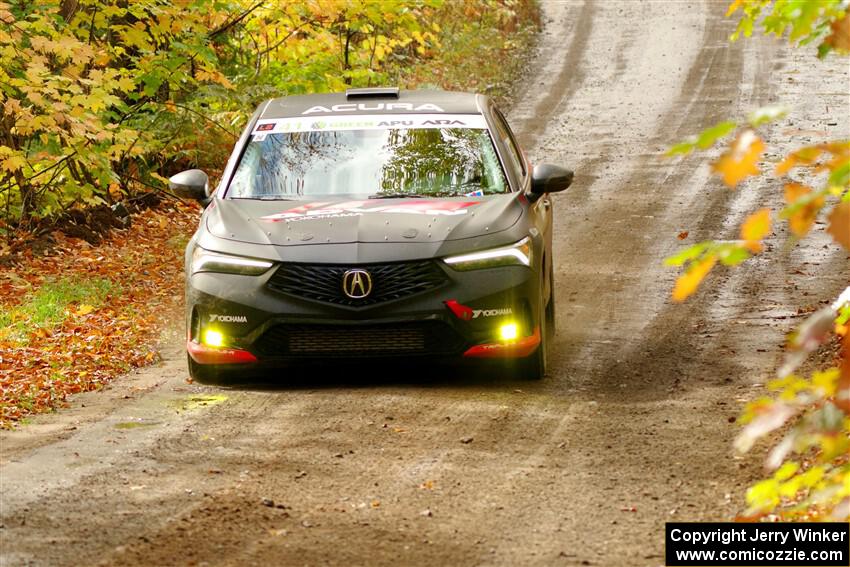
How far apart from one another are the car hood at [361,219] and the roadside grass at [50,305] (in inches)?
112

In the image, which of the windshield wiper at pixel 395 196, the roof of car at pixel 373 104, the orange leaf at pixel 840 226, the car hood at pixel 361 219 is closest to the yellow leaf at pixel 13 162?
the roof of car at pixel 373 104

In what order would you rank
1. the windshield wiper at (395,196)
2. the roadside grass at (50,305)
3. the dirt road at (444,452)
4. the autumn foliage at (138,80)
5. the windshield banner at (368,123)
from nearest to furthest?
the dirt road at (444,452) → the windshield wiper at (395,196) → the windshield banner at (368,123) → the roadside grass at (50,305) → the autumn foliage at (138,80)

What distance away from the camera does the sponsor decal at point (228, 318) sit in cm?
786

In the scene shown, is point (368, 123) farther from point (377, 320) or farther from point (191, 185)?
point (377, 320)

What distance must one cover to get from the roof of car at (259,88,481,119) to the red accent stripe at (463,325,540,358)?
6.79 feet

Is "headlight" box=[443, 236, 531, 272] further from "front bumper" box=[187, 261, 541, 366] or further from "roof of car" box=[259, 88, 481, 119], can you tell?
"roof of car" box=[259, 88, 481, 119]

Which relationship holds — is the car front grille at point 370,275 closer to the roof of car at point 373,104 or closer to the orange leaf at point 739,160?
the roof of car at point 373,104

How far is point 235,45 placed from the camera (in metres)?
17.4

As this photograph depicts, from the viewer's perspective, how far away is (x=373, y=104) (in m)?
9.45

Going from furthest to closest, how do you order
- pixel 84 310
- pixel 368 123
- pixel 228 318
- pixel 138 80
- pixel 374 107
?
1. pixel 138 80
2. pixel 84 310
3. pixel 374 107
4. pixel 368 123
5. pixel 228 318

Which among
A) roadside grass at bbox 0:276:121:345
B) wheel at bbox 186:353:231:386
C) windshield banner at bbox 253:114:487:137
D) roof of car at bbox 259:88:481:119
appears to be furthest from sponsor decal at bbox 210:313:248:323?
roadside grass at bbox 0:276:121:345

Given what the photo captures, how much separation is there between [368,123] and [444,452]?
334 centimetres

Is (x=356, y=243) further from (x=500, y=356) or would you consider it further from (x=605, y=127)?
(x=605, y=127)

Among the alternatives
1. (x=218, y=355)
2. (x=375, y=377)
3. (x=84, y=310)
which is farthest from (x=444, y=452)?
(x=84, y=310)
